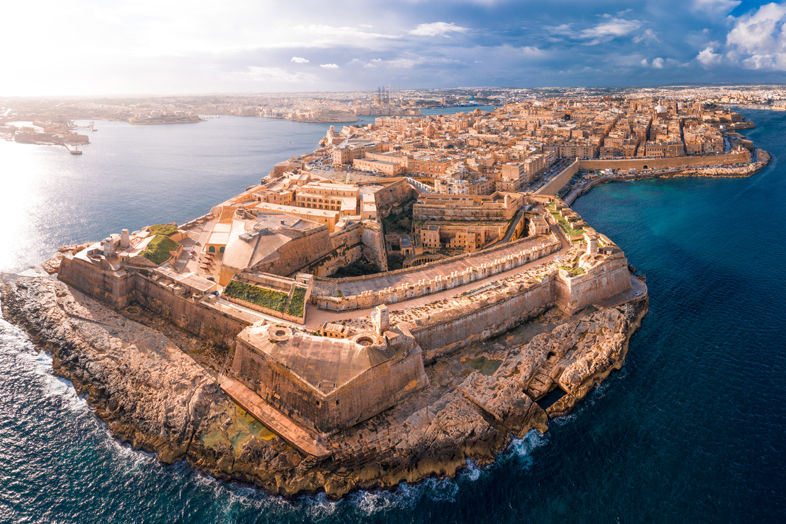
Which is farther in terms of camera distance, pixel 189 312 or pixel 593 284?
pixel 593 284

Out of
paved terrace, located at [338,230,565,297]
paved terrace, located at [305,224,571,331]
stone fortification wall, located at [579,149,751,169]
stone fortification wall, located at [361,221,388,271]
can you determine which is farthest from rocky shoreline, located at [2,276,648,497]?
stone fortification wall, located at [579,149,751,169]

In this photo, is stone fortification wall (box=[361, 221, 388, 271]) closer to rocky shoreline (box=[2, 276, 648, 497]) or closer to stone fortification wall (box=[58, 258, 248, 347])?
rocky shoreline (box=[2, 276, 648, 497])

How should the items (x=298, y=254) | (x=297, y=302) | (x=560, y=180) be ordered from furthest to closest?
(x=560, y=180)
(x=298, y=254)
(x=297, y=302)

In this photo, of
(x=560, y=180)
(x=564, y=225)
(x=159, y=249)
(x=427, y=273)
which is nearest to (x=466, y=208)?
(x=564, y=225)

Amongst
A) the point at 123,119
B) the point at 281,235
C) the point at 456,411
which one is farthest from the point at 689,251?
the point at 123,119

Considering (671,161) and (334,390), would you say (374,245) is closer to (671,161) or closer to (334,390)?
(334,390)

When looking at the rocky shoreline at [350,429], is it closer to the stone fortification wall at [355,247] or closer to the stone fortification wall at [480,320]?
the stone fortification wall at [480,320]

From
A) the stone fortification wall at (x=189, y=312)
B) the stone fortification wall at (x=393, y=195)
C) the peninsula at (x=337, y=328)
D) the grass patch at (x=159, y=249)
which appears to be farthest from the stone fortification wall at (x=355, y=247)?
the grass patch at (x=159, y=249)
